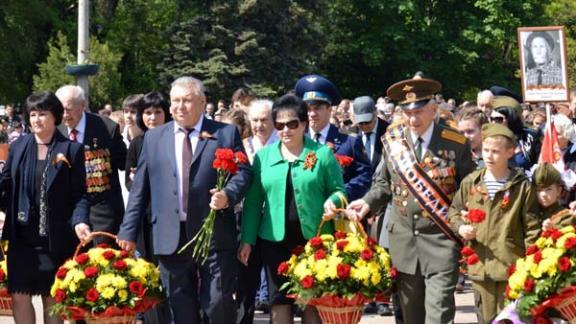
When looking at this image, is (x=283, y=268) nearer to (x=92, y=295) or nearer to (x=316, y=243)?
(x=316, y=243)

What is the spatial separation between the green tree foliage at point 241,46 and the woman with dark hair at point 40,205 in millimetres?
32901

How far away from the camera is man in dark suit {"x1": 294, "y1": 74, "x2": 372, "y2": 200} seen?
9805 mm

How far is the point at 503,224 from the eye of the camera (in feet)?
25.8

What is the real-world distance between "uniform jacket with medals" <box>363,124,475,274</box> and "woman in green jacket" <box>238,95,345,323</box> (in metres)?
0.38

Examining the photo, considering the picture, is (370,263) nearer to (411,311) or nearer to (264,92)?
(411,311)

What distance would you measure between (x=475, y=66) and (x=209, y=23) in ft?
55.3

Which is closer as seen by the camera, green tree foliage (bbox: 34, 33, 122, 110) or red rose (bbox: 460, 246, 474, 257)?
red rose (bbox: 460, 246, 474, 257)

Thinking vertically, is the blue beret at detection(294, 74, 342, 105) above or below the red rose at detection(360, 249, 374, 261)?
above

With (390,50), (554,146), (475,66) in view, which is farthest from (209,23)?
(554,146)

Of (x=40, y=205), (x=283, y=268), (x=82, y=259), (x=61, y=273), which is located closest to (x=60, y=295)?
(x=61, y=273)

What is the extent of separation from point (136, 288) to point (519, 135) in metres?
4.84

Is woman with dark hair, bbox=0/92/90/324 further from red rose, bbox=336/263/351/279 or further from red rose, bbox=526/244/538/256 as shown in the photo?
red rose, bbox=526/244/538/256

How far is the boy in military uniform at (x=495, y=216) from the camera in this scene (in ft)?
25.8

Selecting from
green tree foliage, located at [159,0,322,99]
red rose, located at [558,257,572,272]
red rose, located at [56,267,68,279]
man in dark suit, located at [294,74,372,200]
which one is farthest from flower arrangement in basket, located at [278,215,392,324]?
green tree foliage, located at [159,0,322,99]
